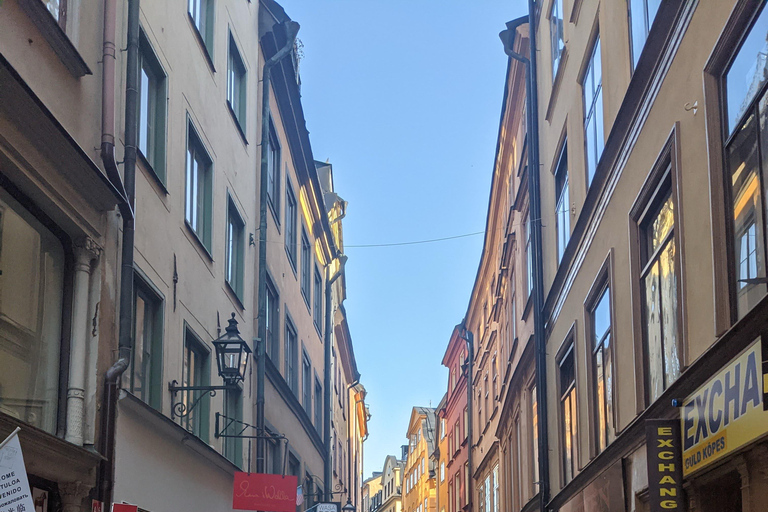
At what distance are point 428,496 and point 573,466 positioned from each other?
4827 cm

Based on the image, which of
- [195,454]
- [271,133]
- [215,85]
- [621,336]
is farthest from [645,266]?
[271,133]

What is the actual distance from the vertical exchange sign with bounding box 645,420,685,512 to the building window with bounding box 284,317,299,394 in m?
14.6

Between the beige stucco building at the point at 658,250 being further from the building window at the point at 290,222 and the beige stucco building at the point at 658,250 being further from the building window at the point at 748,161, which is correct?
the building window at the point at 290,222

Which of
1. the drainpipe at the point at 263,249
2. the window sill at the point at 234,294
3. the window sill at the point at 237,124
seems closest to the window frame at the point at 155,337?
the window sill at the point at 234,294

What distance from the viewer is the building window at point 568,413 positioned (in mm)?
13984

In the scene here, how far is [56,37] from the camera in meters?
7.80

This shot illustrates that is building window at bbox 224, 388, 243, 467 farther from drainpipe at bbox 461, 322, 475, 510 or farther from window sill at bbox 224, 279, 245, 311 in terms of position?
drainpipe at bbox 461, 322, 475, 510

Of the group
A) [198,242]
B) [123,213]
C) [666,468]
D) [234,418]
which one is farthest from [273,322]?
[666,468]

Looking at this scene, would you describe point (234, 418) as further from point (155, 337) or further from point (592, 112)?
point (592, 112)

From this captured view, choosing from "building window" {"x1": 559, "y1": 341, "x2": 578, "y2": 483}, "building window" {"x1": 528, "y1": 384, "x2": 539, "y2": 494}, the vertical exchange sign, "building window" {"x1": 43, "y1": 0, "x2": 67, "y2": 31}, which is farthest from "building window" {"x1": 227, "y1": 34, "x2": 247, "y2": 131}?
the vertical exchange sign

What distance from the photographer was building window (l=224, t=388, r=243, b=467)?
15109 mm

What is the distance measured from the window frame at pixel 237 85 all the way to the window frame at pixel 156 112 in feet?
14.3

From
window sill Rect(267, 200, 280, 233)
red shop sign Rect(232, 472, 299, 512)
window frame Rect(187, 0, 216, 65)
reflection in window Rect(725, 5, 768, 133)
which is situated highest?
window frame Rect(187, 0, 216, 65)

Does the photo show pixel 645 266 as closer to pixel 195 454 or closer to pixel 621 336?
pixel 621 336
